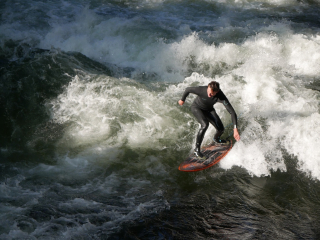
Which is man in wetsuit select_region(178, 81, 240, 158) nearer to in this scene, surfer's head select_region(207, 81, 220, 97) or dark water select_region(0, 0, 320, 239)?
surfer's head select_region(207, 81, 220, 97)

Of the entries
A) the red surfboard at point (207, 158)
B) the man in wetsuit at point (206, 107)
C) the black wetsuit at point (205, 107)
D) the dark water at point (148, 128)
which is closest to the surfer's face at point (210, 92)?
the man in wetsuit at point (206, 107)

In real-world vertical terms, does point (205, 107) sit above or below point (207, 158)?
above

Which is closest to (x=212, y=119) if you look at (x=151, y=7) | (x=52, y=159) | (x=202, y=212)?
(x=202, y=212)

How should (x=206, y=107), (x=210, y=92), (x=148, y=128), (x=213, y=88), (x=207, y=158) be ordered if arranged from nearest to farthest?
1. (x=213, y=88)
2. (x=210, y=92)
3. (x=206, y=107)
4. (x=207, y=158)
5. (x=148, y=128)

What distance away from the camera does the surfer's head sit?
5602 millimetres

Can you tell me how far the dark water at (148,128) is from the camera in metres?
5.41

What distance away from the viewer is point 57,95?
27.9ft

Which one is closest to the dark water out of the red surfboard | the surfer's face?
the red surfboard

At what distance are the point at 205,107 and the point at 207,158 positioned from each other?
1.20 m

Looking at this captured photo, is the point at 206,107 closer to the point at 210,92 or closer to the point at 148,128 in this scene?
the point at 210,92

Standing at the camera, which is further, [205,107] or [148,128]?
[148,128]

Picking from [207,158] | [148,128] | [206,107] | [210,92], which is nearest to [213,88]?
[210,92]

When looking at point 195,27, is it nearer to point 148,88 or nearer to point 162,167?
point 148,88

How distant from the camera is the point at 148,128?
7.80 meters
